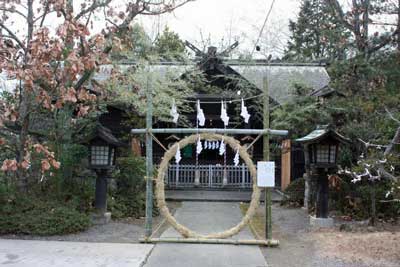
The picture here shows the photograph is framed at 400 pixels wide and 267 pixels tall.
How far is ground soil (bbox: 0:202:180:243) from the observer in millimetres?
8672

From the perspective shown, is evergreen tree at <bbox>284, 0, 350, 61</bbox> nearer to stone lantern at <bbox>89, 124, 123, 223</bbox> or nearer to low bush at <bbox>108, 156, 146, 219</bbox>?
low bush at <bbox>108, 156, 146, 219</bbox>

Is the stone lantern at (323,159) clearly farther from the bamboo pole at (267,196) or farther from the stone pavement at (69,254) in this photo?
the stone pavement at (69,254)

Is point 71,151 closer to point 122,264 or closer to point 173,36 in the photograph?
point 122,264

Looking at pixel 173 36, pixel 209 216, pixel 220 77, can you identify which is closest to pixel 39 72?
pixel 209 216

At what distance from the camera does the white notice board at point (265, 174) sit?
27.8 feet

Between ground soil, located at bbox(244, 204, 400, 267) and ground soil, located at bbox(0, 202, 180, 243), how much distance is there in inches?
102

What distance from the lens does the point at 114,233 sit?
9445mm

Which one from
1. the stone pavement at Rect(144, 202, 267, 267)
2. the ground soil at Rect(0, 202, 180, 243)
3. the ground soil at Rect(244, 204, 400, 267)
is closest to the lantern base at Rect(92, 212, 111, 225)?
the ground soil at Rect(0, 202, 180, 243)

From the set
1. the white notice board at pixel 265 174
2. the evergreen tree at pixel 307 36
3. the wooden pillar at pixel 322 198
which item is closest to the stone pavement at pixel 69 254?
the white notice board at pixel 265 174

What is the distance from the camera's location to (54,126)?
36.2 feet

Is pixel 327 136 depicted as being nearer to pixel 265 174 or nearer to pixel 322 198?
pixel 322 198

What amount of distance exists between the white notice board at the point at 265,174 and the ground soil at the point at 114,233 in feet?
8.50

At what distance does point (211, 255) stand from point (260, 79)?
12384 mm

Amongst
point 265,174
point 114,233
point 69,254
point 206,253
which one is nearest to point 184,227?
point 206,253
